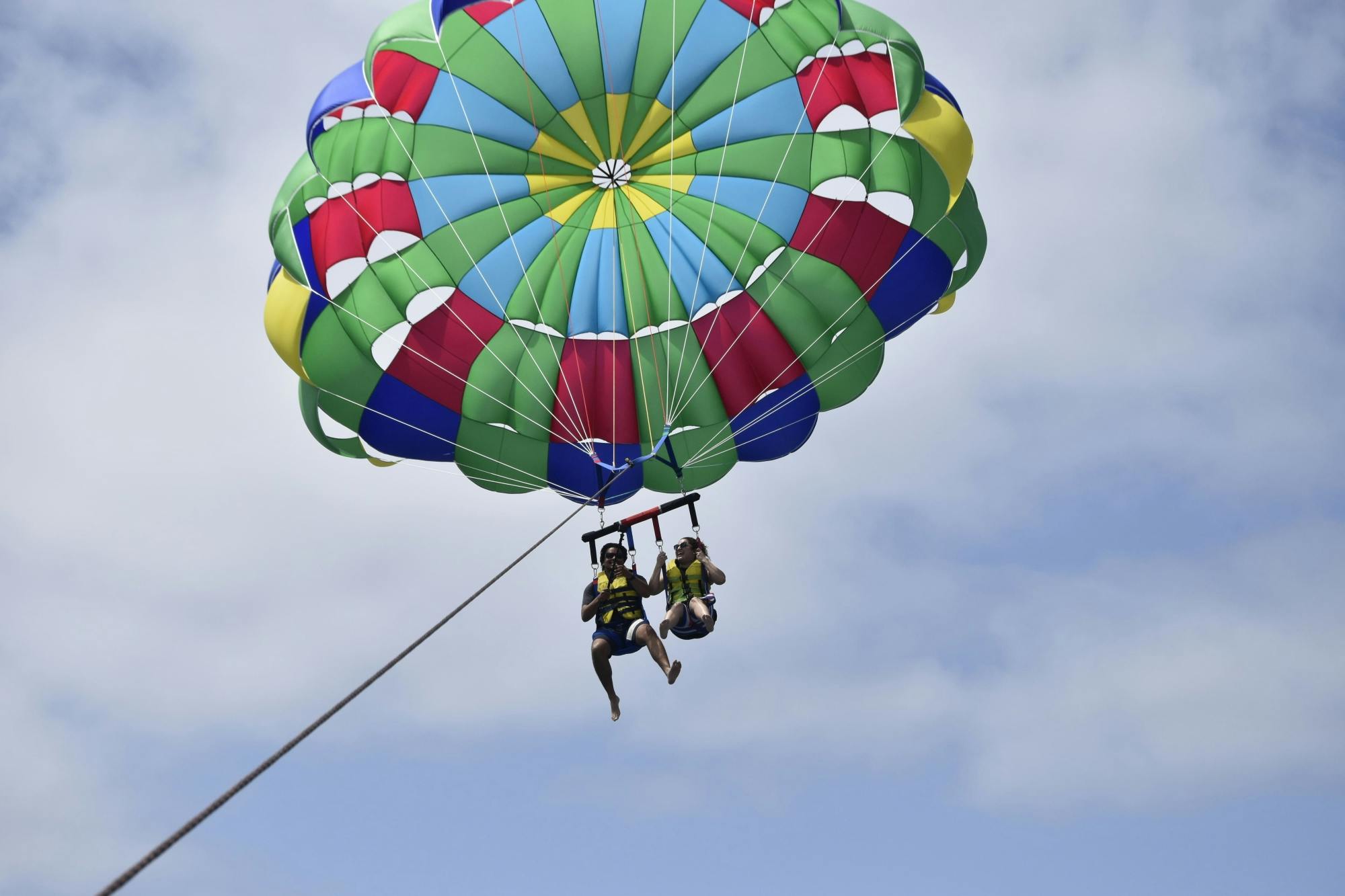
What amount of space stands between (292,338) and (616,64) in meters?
2.75

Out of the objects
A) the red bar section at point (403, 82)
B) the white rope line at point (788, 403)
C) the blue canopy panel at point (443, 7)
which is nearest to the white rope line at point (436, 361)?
the red bar section at point (403, 82)

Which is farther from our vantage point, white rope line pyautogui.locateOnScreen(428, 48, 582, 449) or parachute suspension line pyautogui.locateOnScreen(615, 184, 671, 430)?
parachute suspension line pyautogui.locateOnScreen(615, 184, 671, 430)

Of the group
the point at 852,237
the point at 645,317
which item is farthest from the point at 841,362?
the point at 645,317

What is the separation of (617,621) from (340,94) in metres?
3.56

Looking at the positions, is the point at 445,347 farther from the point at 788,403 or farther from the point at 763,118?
the point at 763,118

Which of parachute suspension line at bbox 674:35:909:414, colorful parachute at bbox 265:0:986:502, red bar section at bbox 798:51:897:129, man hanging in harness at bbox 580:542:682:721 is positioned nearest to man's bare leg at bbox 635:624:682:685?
man hanging in harness at bbox 580:542:682:721

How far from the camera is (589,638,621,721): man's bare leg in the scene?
8.59 meters

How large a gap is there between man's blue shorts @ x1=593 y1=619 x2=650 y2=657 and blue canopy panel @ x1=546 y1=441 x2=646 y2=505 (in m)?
1.90

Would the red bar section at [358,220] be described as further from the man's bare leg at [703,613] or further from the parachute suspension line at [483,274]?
the man's bare leg at [703,613]

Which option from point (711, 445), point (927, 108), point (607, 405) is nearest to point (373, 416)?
point (607, 405)

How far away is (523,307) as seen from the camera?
1007 centimetres

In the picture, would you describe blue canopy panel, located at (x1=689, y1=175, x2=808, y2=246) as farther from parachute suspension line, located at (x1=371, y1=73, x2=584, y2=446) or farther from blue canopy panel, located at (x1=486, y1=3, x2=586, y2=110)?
parachute suspension line, located at (x1=371, y1=73, x2=584, y2=446)

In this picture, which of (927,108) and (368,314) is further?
Result: (368,314)

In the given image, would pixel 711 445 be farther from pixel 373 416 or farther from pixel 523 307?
pixel 373 416
